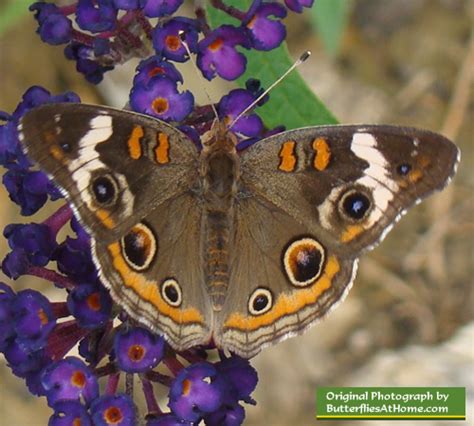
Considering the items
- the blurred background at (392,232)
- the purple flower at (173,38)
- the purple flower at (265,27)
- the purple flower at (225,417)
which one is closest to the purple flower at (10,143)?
the purple flower at (173,38)

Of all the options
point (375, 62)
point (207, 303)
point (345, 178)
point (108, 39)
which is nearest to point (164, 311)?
point (207, 303)

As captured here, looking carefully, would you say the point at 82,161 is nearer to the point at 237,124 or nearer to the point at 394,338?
the point at 237,124

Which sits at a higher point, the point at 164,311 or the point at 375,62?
the point at 375,62

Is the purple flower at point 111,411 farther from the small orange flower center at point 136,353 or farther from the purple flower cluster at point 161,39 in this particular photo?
the purple flower cluster at point 161,39

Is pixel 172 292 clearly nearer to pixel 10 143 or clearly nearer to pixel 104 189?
pixel 104 189

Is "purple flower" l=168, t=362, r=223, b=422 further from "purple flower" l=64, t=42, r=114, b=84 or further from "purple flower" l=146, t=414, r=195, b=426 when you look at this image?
"purple flower" l=64, t=42, r=114, b=84

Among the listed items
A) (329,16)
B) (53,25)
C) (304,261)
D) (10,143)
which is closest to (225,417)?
(304,261)
